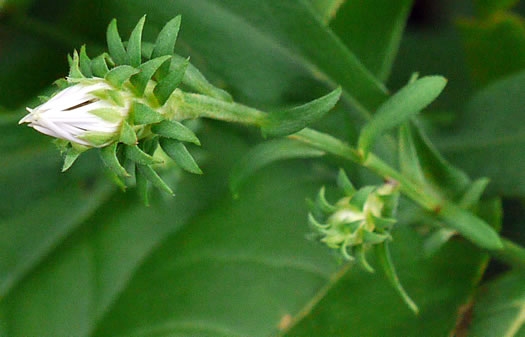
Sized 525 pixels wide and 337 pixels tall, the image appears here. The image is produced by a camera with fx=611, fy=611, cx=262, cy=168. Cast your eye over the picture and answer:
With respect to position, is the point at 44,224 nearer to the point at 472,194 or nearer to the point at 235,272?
the point at 235,272

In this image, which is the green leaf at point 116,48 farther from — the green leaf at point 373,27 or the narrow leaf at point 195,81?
the green leaf at point 373,27

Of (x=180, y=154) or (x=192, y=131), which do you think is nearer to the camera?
(x=180, y=154)

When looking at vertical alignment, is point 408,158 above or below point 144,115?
below

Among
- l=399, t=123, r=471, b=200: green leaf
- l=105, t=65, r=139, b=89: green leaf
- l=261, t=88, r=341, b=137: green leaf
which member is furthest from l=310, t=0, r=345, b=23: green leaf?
l=105, t=65, r=139, b=89: green leaf

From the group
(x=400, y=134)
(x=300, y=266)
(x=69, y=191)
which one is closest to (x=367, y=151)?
(x=400, y=134)

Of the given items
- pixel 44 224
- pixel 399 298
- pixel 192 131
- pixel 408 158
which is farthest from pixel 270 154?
pixel 44 224
